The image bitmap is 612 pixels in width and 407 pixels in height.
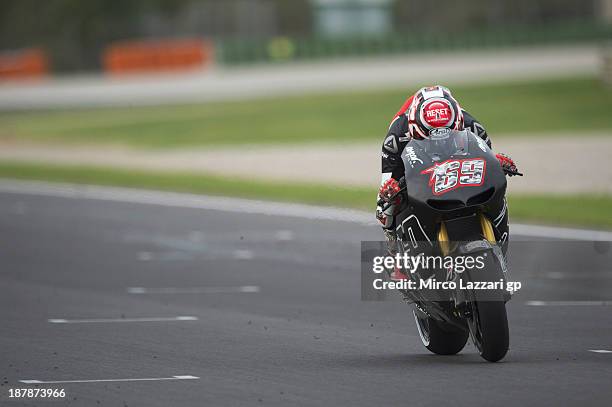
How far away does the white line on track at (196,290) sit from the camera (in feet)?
42.0

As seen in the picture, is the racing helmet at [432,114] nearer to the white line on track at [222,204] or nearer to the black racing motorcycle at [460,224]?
the black racing motorcycle at [460,224]

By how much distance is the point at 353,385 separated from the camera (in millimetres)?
7910

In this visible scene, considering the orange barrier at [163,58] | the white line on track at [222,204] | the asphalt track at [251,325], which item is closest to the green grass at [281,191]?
the white line on track at [222,204]

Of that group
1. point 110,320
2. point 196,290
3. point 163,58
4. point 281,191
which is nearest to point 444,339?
point 110,320

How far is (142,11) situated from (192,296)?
187ft

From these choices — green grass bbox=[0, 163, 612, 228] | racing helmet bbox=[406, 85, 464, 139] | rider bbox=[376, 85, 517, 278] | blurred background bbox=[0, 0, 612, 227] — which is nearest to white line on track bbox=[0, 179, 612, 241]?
green grass bbox=[0, 163, 612, 228]

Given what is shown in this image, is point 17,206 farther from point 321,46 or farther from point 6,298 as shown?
point 321,46

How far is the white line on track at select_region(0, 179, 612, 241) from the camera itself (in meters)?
16.5

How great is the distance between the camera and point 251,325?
10688 millimetres

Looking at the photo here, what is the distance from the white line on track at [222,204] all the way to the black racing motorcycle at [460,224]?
772cm

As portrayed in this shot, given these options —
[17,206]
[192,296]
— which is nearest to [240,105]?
[17,206]

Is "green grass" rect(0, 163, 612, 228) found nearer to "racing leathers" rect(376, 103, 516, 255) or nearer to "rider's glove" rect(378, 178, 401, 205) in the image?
"racing leathers" rect(376, 103, 516, 255)

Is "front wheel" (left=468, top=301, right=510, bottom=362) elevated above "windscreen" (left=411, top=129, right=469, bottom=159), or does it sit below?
below

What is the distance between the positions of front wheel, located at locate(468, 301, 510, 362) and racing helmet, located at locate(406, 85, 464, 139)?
4.15 feet
